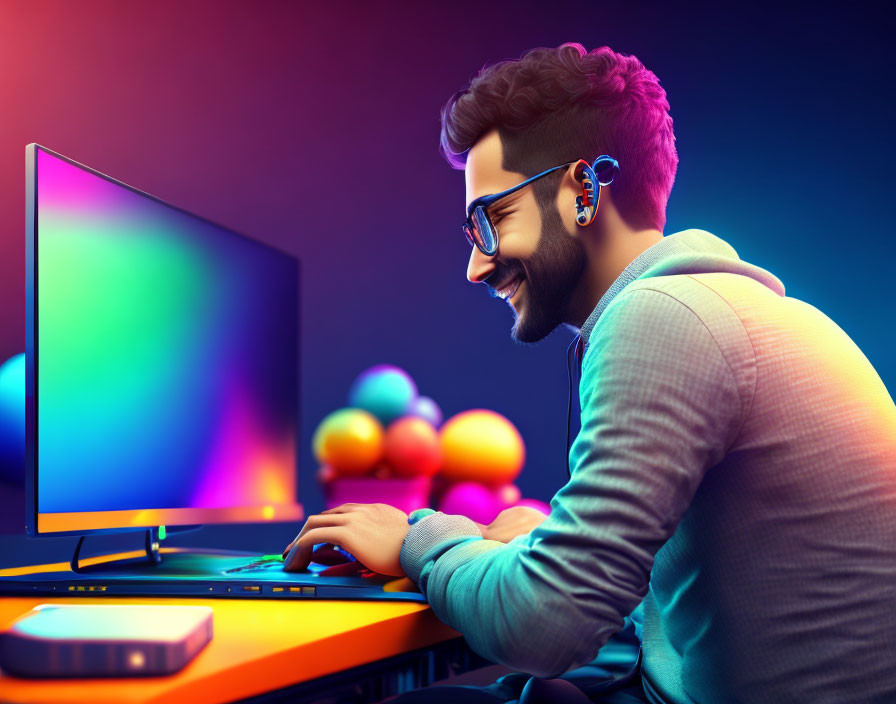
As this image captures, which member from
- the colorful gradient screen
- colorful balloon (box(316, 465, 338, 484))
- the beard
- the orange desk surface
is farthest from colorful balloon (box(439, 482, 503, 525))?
the orange desk surface

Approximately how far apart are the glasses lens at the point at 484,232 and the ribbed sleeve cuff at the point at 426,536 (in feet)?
1.24

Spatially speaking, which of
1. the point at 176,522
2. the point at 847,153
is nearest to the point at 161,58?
the point at 176,522

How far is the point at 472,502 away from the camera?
7.83 ft

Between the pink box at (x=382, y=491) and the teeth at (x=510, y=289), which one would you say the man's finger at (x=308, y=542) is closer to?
the teeth at (x=510, y=289)

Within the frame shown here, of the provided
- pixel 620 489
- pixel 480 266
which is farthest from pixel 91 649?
pixel 480 266

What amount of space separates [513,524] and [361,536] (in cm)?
22

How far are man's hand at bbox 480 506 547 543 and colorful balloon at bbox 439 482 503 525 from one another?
1.30 meters

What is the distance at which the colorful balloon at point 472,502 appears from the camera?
2.37 meters

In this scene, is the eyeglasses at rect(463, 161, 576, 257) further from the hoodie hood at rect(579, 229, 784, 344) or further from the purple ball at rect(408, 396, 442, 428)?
the purple ball at rect(408, 396, 442, 428)

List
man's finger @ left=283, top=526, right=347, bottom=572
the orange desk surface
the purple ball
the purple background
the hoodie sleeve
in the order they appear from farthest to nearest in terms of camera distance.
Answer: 1. the purple background
2. the purple ball
3. man's finger @ left=283, top=526, right=347, bottom=572
4. the hoodie sleeve
5. the orange desk surface

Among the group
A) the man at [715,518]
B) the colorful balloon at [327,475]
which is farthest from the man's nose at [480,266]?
the colorful balloon at [327,475]

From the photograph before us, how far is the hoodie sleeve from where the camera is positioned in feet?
2.17

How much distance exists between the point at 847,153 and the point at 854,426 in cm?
239

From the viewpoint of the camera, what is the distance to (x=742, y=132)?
283 cm
